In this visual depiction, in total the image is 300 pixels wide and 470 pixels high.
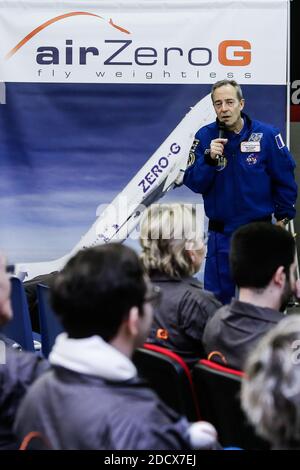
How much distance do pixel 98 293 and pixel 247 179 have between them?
2.96 metres

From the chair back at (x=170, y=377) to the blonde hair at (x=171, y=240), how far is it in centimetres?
49

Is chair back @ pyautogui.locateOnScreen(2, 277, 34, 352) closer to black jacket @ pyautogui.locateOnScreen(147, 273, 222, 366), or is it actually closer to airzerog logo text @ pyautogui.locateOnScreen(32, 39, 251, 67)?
black jacket @ pyautogui.locateOnScreen(147, 273, 222, 366)

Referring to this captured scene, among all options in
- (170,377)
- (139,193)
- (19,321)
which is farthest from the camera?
(139,193)

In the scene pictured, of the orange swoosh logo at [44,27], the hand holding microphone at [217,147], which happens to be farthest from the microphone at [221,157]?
the orange swoosh logo at [44,27]

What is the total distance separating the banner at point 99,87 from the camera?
4781 mm

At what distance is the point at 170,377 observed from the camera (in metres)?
2.21

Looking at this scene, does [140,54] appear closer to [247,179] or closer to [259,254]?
[247,179]

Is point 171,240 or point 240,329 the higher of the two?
point 171,240

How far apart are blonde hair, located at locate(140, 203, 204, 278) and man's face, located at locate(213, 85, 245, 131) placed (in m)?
1.61

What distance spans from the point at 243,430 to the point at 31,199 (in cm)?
323

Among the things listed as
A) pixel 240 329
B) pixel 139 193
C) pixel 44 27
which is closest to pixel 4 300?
pixel 240 329

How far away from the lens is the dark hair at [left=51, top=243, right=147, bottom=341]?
5.05ft

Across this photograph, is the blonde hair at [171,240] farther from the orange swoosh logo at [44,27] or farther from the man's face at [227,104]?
the orange swoosh logo at [44,27]
